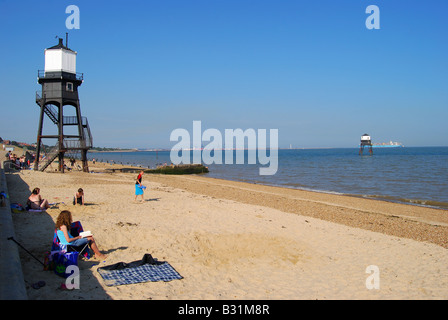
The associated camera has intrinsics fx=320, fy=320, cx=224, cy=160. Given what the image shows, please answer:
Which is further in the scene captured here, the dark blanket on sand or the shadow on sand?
the dark blanket on sand

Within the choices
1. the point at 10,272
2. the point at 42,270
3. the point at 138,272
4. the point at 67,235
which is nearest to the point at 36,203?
the point at 67,235

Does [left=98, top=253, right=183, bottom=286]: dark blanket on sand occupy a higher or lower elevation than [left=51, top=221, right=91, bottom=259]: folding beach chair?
lower

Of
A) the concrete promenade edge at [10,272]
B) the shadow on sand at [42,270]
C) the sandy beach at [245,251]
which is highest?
the concrete promenade edge at [10,272]

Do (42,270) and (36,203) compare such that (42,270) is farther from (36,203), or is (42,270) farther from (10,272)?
(36,203)

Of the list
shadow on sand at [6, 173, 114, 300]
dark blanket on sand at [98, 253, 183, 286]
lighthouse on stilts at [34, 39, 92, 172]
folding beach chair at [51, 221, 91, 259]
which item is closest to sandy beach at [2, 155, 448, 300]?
shadow on sand at [6, 173, 114, 300]

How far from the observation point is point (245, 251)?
9.12 m

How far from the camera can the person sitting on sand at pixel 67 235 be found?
6.85 meters

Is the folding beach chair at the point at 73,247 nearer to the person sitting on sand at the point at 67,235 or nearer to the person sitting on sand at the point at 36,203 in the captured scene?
the person sitting on sand at the point at 67,235

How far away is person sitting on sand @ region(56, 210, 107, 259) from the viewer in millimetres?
6852

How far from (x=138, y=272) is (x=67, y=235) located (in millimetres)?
1722

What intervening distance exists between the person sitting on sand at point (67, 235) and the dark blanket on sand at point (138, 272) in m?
0.81

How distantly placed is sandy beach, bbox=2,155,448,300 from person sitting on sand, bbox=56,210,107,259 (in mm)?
373

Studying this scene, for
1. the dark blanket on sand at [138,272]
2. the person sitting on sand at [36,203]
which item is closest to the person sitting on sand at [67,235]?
the dark blanket on sand at [138,272]

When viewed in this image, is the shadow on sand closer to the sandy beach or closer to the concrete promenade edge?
the sandy beach
